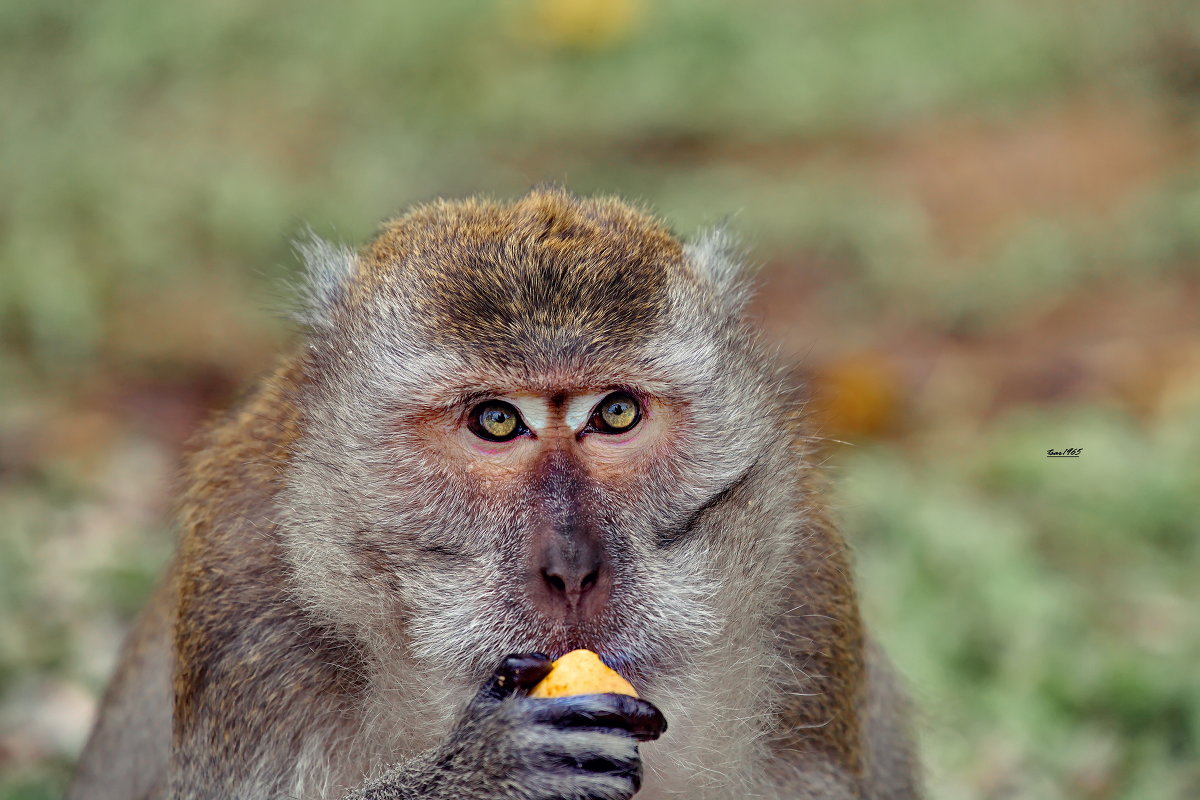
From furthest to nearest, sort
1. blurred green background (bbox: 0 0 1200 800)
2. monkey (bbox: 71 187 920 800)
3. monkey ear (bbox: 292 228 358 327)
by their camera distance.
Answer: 1. blurred green background (bbox: 0 0 1200 800)
2. monkey ear (bbox: 292 228 358 327)
3. monkey (bbox: 71 187 920 800)

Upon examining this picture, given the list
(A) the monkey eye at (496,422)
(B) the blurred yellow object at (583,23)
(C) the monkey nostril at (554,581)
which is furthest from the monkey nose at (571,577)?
(B) the blurred yellow object at (583,23)

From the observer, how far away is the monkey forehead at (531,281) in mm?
2775

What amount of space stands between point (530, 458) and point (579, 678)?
46cm

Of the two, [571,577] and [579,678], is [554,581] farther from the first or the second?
[579,678]

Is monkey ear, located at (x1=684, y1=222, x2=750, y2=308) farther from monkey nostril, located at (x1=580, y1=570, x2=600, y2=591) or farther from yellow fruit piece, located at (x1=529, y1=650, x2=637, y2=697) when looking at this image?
yellow fruit piece, located at (x1=529, y1=650, x2=637, y2=697)

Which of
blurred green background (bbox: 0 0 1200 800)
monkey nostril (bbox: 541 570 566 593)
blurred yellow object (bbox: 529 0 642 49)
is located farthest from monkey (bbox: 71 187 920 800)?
blurred yellow object (bbox: 529 0 642 49)

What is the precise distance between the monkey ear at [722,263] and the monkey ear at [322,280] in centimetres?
77

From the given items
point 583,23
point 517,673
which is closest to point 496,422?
point 517,673

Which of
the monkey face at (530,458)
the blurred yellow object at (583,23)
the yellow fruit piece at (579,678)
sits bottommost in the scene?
the yellow fruit piece at (579,678)

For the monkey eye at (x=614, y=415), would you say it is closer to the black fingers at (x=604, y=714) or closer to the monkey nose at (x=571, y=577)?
the monkey nose at (x=571, y=577)

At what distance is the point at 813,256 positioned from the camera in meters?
7.92

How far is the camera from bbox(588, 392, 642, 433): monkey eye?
2.79 m

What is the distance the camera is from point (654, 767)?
2844mm

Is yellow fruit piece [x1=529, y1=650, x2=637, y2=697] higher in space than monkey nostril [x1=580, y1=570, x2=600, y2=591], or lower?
lower
